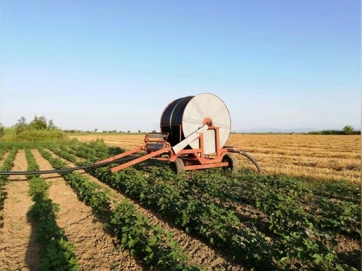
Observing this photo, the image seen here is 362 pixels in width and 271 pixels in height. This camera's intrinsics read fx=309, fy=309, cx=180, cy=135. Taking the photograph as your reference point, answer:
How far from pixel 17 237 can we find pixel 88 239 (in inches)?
60.1

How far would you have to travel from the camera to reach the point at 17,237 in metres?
6.25

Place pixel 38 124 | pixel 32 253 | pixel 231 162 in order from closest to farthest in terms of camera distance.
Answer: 1. pixel 32 253
2. pixel 231 162
3. pixel 38 124

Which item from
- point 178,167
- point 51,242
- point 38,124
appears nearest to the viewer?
point 51,242

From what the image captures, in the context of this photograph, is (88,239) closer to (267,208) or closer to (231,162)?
(267,208)

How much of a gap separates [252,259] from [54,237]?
347 centimetres

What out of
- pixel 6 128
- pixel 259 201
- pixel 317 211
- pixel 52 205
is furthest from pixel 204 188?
pixel 6 128

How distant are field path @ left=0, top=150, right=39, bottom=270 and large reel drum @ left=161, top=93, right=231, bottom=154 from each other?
581cm

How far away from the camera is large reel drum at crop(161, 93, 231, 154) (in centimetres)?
1216

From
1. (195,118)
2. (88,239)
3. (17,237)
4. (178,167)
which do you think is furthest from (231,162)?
(17,237)

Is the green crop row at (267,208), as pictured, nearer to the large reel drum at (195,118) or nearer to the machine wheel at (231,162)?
the machine wheel at (231,162)

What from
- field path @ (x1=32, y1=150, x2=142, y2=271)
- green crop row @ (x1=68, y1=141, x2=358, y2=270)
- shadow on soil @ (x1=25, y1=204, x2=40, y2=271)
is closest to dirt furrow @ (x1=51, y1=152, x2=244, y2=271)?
green crop row @ (x1=68, y1=141, x2=358, y2=270)

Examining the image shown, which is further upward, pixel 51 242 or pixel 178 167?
pixel 178 167

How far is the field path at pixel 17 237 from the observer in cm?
511

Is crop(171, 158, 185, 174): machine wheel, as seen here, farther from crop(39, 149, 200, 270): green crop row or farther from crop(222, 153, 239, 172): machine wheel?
crop(39, 149, 200, 270): green crop row
